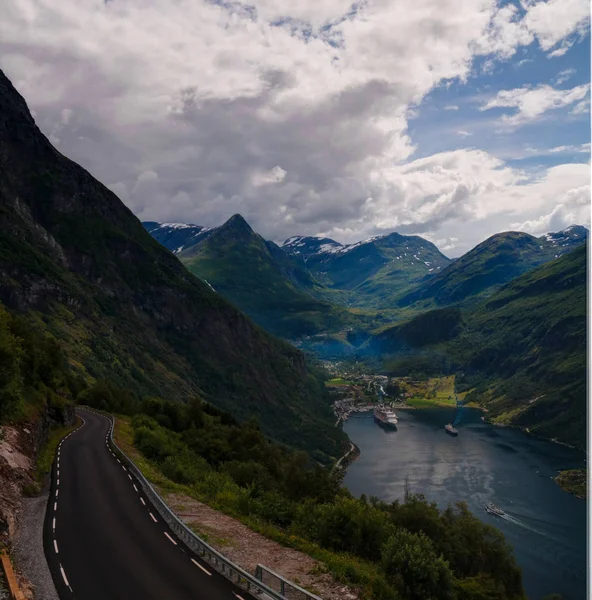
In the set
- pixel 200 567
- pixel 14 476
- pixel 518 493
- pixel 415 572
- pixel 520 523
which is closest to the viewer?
pixel 415 572

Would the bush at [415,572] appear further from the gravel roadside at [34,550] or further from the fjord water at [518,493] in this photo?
the fjord water at [518,493]

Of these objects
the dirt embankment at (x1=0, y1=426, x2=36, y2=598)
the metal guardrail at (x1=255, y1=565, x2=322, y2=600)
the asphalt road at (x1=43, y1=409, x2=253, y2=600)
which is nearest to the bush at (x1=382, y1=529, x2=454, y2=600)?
the metal guardrail at (x1=255, y1=565, x2=322, y2=600)

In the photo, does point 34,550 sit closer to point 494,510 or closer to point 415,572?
point 415,572

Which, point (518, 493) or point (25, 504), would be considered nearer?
point (25, 504)

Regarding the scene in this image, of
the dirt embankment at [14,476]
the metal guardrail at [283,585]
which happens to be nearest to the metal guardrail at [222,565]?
the metal guardrail at [283,585]

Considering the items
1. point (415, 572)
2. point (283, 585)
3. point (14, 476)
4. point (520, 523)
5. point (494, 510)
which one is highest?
point (415, 572)

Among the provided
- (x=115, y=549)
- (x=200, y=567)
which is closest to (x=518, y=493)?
(x=200, y=567)

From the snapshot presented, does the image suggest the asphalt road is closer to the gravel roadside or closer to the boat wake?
the gravel roadside
